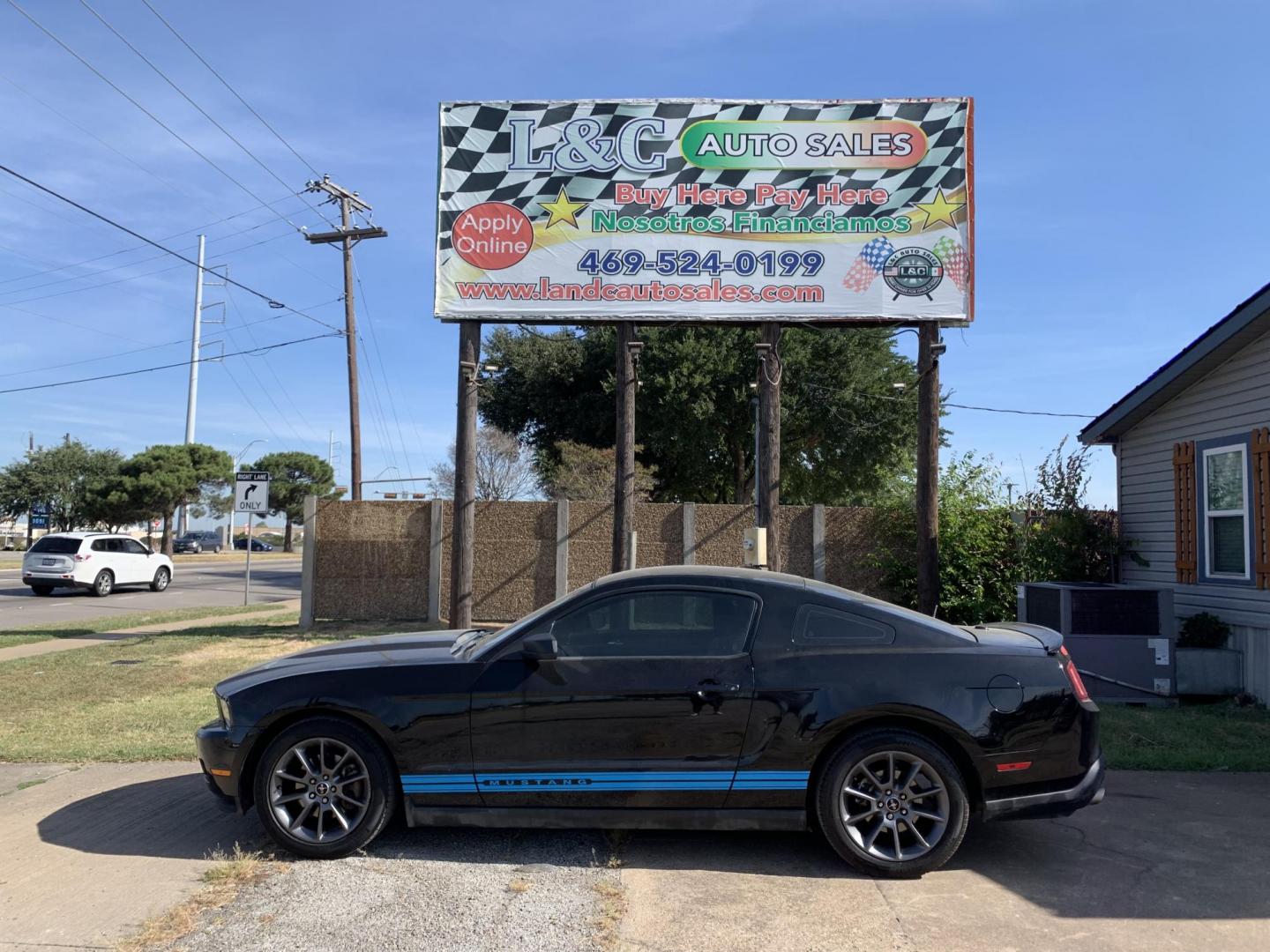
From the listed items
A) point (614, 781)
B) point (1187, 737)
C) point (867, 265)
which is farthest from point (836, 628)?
point (867, 265)

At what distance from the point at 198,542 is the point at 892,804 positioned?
75352mm

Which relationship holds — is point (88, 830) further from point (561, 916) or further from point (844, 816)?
Result: point (844, 816)

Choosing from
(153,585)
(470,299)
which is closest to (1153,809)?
(470,299)

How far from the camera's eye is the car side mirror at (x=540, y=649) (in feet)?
16.3

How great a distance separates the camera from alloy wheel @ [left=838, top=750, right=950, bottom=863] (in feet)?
15.8

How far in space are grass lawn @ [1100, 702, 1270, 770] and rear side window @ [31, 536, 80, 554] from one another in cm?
2475

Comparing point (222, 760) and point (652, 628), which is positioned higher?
point (652, 628)

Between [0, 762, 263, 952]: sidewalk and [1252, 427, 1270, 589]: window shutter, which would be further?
[1252, 427, 1270, 589]: window shutter

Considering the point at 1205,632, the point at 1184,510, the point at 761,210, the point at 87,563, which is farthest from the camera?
the point at 87,563

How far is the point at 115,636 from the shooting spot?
1560 centimetres

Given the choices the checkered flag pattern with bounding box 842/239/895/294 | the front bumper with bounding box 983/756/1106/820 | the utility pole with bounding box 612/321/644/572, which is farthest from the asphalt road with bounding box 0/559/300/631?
the front bumper with bounding box 983/756/1106/820

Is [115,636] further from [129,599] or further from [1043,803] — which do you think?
[1043,803]

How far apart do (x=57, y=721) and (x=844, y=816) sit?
24.0ft

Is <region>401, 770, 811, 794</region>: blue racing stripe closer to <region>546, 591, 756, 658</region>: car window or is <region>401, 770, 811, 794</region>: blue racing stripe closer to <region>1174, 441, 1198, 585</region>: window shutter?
<region>546, 591, 756, 658</region>: car window
